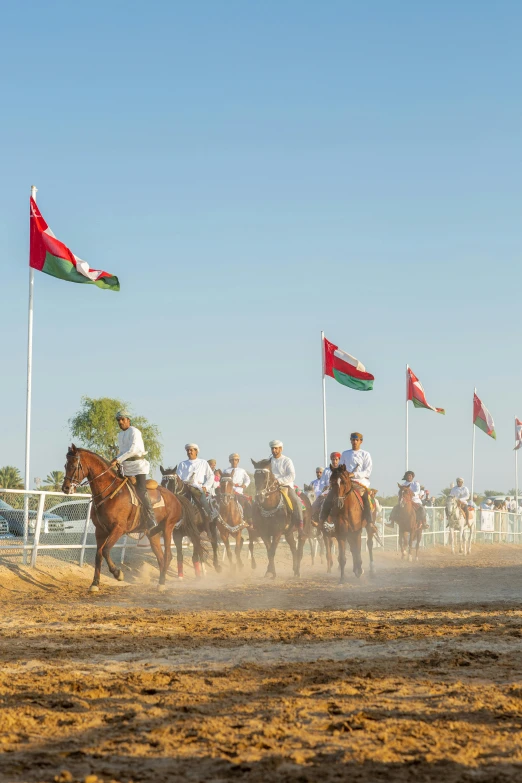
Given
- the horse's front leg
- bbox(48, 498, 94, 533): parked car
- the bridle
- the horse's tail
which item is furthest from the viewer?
the horse's tail

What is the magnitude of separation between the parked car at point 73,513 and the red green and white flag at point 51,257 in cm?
443

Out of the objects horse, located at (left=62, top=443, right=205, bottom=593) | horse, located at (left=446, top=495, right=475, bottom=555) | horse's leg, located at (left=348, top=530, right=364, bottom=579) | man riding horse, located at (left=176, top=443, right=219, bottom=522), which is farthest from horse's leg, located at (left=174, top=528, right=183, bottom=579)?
horse, located at (left=446, top=495, right=475, bottom=555)

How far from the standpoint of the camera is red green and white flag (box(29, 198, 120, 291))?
18.7 meters

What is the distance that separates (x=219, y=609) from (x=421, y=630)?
3.80 meters

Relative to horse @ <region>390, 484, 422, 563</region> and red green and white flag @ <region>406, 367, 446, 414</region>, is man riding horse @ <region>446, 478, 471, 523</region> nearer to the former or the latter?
red green and white flag @ <region>406, 367, 446, 414</region>

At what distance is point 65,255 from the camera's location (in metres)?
18.8

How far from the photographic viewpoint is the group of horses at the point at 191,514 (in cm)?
1648

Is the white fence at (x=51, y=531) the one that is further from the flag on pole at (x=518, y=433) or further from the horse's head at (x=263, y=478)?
the flag on pole at (x=518, y=433)

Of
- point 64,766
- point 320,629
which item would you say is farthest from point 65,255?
point 64,766

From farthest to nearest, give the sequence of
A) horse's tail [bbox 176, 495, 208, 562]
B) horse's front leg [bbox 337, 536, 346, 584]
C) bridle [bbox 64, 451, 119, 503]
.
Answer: horse's tail [bbox 176, 495, 208, 562], horse's front leg [bbox 337, 536, 346, 584], bridle [bbox 64, 451, 119, 503]

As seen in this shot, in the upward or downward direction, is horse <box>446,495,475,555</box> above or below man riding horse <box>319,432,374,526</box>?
below

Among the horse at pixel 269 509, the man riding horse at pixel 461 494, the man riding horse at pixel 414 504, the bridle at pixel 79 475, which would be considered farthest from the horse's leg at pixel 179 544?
the man riding horse at pixel 461 494

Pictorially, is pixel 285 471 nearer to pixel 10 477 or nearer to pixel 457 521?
pixel 457 521

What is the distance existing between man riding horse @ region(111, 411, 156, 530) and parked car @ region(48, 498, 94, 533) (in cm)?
177
